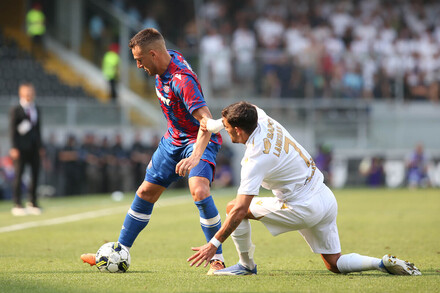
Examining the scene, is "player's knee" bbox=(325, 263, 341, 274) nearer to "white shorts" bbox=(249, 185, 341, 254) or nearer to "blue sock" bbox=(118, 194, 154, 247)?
"white shorts" bbox=(249, 185, 341, 254)

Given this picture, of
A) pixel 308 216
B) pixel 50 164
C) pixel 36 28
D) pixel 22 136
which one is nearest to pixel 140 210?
pixel 308 216

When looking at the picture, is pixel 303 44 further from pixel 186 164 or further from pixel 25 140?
pixel 186 164

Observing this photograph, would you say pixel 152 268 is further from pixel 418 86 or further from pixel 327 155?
pixel 418 86

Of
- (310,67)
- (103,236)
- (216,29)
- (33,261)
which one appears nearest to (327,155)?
(310,67)

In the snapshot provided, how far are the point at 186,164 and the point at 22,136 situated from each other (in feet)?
26.8

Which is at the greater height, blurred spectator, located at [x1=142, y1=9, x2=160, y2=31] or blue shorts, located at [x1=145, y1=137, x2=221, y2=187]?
blurred spectator, located at [x1=142, y1=9, x2=160, y2=31]

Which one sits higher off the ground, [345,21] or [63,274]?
[345,21]

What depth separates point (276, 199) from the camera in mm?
6133

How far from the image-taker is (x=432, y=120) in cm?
2383

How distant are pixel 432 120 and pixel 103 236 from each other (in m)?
16.5

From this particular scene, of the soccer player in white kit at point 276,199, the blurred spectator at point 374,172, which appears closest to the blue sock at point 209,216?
the soccer player in white kit at point 276,199

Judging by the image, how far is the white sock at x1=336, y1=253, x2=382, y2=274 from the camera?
6.07 meters

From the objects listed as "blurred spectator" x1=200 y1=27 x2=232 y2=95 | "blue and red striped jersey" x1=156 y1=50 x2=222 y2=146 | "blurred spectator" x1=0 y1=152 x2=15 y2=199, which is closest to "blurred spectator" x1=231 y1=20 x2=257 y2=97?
"blurred spectator" x1=200 y1=27 x2=232 y2=95

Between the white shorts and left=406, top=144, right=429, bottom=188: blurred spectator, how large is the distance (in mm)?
17799
